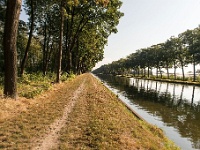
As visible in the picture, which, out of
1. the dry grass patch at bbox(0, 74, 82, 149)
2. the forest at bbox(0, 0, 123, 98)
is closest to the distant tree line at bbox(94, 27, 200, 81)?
the forest at bbox(0, 0, 123, 98)

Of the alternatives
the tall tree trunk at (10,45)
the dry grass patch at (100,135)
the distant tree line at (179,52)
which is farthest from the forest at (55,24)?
the distant tree line at (179,52)

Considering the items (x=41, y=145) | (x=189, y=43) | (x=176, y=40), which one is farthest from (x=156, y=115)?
(x=176, y=40)

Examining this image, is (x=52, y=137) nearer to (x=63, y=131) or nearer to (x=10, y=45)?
(x=63, y=131)

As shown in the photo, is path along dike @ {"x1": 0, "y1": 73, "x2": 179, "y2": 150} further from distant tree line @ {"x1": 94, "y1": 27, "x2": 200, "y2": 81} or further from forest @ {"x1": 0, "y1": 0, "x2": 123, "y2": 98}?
distant tree line @ {"x1": 94, "y1": 27, "x2": 200, "y2": 81}

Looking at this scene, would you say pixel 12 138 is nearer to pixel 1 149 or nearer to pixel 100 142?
pixel 1 149

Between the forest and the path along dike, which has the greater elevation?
the forest

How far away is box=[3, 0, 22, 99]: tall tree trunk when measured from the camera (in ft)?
40.3

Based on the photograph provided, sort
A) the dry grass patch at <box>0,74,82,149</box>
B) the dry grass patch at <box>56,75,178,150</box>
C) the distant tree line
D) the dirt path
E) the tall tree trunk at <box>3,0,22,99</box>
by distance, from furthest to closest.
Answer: the distant tree line
the tall tree trunk at <box>3,0,22,99</box>
the dry grass patch at <box>56,75,178,150</box>
the dry grass patch at <box>0,74,82,149</box>
the dirt path

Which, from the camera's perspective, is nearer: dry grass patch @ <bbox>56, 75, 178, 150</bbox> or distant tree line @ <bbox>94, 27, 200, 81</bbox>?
dry grass patch @ <bbox>56, 75, 178, 150</bbox>

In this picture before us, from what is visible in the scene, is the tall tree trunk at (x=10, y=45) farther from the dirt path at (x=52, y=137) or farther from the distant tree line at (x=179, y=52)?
the distant tree line at (x=179, y=52)

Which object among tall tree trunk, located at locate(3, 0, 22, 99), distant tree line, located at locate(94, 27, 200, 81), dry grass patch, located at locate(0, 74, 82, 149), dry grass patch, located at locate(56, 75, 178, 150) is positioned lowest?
dry grass patch, located at locate(56, 75, 178, 150)

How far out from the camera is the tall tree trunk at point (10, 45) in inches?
483

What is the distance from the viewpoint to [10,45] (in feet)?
40.8

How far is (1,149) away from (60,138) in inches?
76.8
